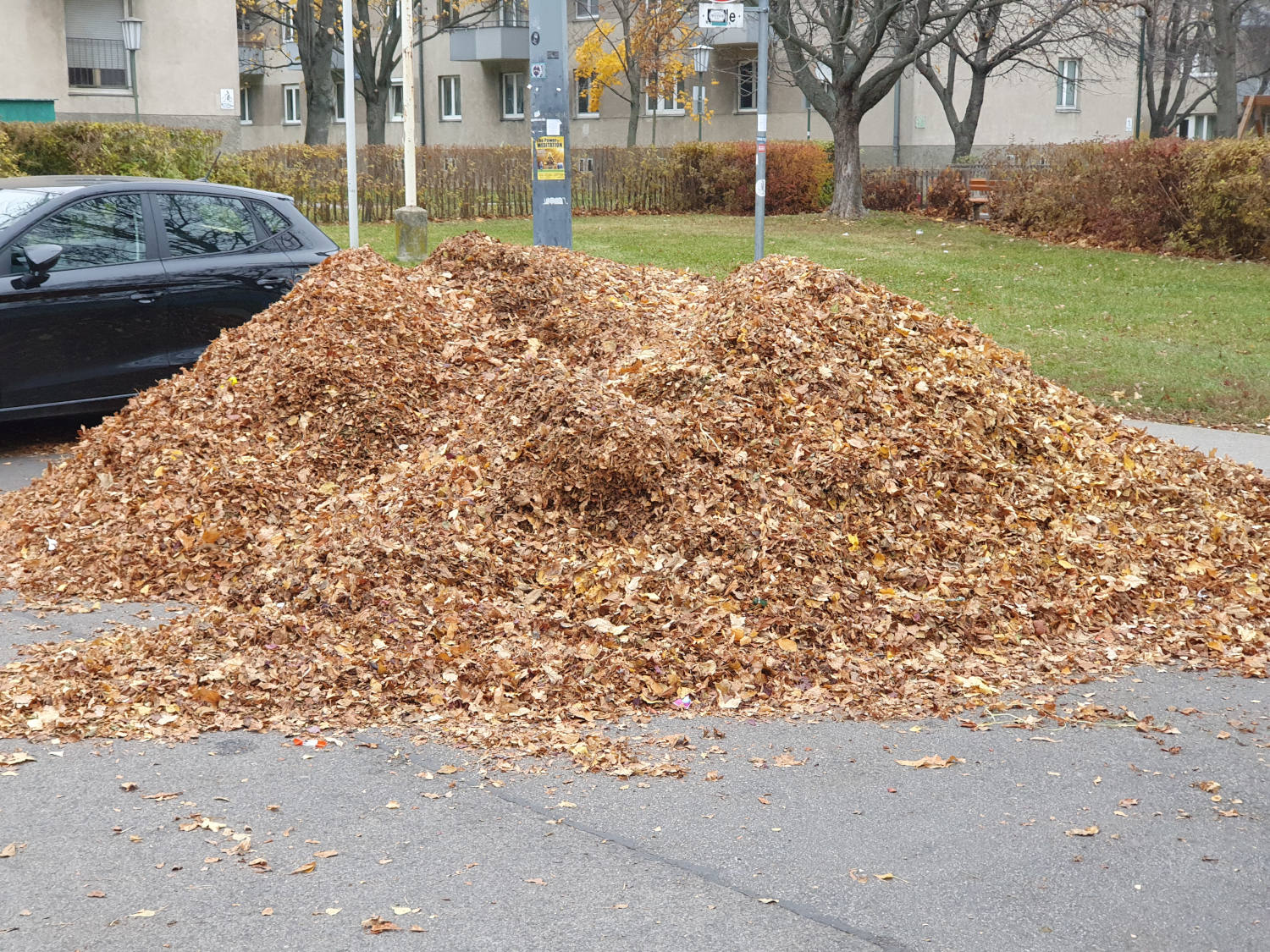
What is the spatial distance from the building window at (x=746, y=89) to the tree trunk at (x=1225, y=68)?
16.8 meters

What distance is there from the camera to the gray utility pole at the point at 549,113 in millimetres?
12398

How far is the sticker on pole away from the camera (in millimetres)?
11898

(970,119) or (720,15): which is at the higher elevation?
(970,119)

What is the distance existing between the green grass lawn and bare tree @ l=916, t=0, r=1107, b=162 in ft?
25.3

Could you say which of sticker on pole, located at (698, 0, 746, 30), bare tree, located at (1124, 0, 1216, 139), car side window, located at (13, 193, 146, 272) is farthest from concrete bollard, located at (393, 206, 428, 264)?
bare tree, located at (1124, 0, 1216, 139)

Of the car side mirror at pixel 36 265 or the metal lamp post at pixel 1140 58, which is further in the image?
the metal lamp post at pixel 1140 58

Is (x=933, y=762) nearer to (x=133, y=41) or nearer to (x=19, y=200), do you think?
(x=19, y=200)

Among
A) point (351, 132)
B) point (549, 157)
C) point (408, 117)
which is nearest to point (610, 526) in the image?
point (549, 157)

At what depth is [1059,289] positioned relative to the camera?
1745cm

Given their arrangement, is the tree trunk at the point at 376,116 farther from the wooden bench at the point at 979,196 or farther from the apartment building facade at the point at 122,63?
the wooden bench at the point at 979,196

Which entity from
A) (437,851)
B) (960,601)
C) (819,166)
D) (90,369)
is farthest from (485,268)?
(819,166)

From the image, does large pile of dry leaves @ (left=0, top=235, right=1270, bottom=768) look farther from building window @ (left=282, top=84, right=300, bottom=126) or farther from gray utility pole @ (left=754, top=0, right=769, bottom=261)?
building window @ (left=282, top=84, right=300, bottom=126)

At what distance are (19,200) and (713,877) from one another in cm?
766

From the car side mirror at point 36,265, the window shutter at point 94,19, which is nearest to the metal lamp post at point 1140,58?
the window shutter at point 94,19
